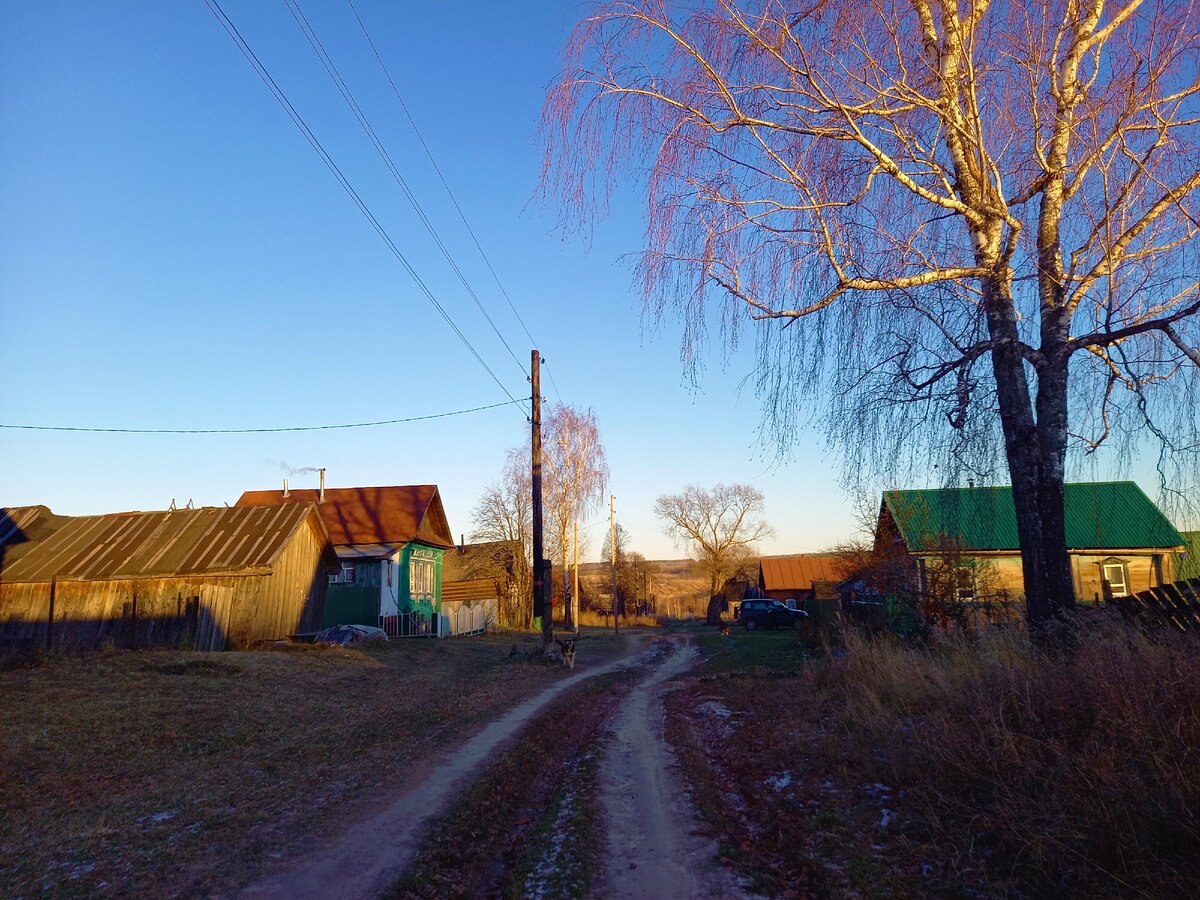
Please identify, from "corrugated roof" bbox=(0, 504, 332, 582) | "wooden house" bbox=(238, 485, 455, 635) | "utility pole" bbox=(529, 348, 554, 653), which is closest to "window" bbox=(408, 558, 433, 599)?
"wooden house" bbox=(238, 485, 455, 635)

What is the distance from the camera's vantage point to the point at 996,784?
215 inches

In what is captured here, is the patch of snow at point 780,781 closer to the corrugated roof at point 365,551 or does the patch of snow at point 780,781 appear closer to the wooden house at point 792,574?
the corrugated roof at point 365,551

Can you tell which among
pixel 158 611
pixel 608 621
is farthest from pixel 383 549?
pixel 608 621

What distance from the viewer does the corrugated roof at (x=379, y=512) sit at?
3225cm

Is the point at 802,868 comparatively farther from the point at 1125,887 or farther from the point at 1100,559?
the point at 1100,559

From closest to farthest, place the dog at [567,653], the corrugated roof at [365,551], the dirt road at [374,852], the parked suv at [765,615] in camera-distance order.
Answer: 1. the dirt road at [374,852]
2. the dog at [567,653]
3. the corrugated roof at [365,551]
4. the parked suv at [765,615]

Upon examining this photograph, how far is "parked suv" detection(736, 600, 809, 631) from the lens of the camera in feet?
146

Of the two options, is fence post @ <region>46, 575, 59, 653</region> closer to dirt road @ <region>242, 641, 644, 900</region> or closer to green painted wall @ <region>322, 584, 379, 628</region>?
green painted wall @ <region>322, 584, 379, 628</region>

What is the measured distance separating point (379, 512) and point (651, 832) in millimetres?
28849

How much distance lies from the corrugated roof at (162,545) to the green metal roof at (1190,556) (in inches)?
786

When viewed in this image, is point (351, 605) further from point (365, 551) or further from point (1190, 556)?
point (1190, 556)

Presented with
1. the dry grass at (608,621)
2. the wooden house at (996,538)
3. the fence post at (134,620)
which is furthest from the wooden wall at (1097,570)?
the dry grass at (608,621)

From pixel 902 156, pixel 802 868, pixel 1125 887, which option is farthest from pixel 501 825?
pixel 902 156

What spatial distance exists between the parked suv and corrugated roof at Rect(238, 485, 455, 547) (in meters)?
18.7
